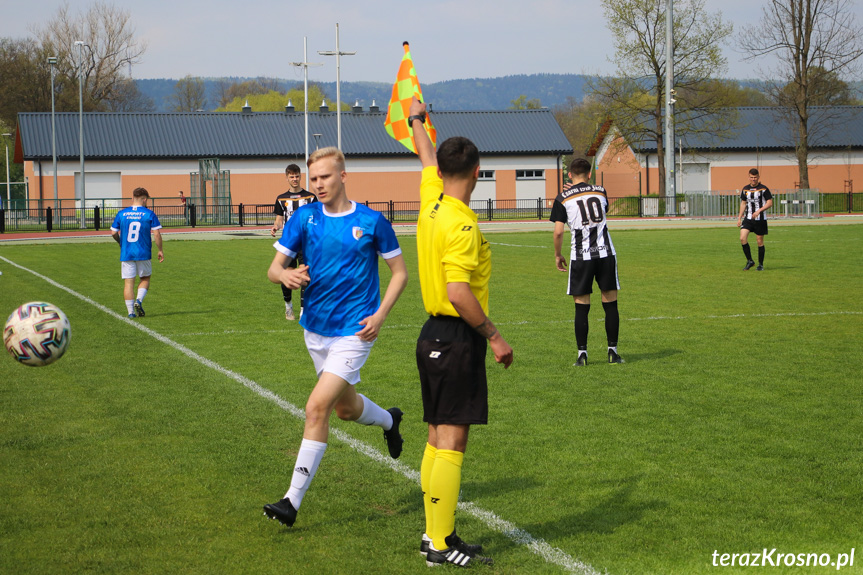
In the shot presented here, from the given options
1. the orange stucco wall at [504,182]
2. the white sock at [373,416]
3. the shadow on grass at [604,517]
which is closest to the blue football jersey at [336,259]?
the white sock at [373,416]

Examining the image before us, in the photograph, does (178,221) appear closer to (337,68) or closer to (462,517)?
(337,68)

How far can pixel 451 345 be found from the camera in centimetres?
441

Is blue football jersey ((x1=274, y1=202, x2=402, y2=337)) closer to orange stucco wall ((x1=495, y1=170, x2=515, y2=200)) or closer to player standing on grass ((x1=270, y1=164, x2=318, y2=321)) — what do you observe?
player standing on grass ((x1=270, y1=164, x2=318, y2=321))

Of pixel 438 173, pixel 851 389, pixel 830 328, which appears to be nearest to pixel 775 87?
pixel 830 328

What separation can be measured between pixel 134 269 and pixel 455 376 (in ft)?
34.4

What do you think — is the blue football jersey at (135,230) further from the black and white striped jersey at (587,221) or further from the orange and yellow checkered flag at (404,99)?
the orange and yellow checkered flag at (404,99)

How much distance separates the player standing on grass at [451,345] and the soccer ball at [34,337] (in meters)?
2.77

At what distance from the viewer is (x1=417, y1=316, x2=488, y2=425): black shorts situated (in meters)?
4.40

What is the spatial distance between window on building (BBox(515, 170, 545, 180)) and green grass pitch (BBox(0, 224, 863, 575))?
53.1 metres

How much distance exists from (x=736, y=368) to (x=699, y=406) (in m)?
1.80

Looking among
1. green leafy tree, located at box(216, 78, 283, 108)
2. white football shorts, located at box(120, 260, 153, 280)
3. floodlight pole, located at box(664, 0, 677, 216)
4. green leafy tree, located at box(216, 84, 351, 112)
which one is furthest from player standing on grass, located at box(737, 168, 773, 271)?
green leafy tree, located at box(216, 78, 283, 108)

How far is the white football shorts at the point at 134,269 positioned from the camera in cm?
1371

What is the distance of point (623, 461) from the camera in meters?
6.07

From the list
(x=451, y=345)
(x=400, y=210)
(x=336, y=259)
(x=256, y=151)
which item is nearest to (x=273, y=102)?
(x=256, y=151)
